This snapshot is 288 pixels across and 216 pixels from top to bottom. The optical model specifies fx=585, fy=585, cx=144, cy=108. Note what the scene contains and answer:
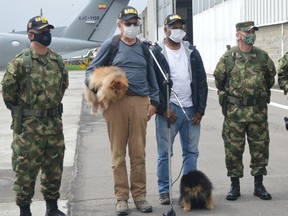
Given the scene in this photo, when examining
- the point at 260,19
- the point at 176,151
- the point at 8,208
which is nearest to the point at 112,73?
the point at 8,208

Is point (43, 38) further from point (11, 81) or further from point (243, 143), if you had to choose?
point (243, 143)

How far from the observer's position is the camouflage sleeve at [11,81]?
5.45 metres

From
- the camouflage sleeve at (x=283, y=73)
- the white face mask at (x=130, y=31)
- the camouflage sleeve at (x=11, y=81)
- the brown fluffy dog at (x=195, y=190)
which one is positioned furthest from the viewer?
the camouflage sleeve at (x=283, y=73)

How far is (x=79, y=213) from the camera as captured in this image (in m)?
6.13

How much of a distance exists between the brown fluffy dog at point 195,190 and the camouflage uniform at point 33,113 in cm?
140

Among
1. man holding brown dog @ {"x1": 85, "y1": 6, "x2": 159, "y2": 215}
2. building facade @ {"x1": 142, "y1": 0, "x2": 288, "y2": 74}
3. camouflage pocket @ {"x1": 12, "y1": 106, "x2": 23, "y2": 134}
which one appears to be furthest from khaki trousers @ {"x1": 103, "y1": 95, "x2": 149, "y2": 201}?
building facade @ {"x1": 142, "y1": 0, "x2": 288, "y2": 74}

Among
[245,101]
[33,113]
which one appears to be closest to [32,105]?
[33,113]

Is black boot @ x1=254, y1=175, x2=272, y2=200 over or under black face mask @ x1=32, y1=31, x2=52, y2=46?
under

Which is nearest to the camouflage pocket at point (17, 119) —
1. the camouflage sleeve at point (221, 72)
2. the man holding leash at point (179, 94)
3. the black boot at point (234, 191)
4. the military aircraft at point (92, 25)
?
the man holding leash at point (179, 94)

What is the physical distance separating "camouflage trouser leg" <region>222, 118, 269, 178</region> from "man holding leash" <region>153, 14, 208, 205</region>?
38 cm

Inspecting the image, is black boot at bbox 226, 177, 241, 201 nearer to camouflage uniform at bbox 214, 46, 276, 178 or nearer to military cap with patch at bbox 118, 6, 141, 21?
camouflage uniform at bbox 214, 46, 276, 178

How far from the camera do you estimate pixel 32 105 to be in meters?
5.53

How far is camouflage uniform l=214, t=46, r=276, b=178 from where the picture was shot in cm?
629

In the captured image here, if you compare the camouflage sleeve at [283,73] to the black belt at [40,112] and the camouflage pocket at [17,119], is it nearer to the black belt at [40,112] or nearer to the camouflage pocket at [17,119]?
the black belt at [40,112]
